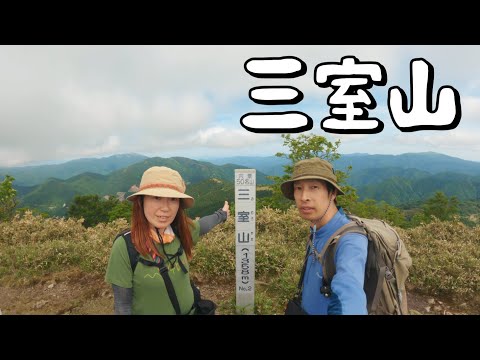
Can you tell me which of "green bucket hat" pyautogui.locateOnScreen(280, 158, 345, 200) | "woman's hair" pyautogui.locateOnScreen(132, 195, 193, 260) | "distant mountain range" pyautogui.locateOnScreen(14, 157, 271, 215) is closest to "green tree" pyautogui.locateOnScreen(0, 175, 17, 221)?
"woman's hair" pyautogui.locateOnScreen(132, 195, 193, 260)

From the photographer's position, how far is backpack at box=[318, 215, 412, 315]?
1995 millimetres

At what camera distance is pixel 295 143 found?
1756 cm

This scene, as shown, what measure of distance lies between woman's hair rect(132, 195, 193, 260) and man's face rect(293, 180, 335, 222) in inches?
39.0

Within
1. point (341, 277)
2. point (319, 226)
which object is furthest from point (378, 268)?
point (319, 226)

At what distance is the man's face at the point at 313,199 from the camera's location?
85.7 inches

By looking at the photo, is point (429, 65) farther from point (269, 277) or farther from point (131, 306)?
point (131, 306)

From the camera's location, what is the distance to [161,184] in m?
2.20

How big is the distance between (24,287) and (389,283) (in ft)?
20.7

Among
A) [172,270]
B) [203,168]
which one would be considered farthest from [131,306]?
[203,168]

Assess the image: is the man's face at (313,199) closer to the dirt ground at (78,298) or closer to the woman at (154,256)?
the woman at (154,256)

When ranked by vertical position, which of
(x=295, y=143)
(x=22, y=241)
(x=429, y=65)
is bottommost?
(x=22, y=241)

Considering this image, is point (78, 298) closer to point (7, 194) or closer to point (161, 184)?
point (161, 184)

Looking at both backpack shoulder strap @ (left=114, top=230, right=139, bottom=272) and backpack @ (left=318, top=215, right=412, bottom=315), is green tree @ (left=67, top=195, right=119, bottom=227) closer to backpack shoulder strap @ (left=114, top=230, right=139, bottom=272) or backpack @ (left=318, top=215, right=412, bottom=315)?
backpack shoulder strap @ (left=114, top=230, right=139, bottom=272)

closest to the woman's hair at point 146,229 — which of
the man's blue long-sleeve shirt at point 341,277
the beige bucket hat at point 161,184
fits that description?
the beige bucket hat at point 161,184
